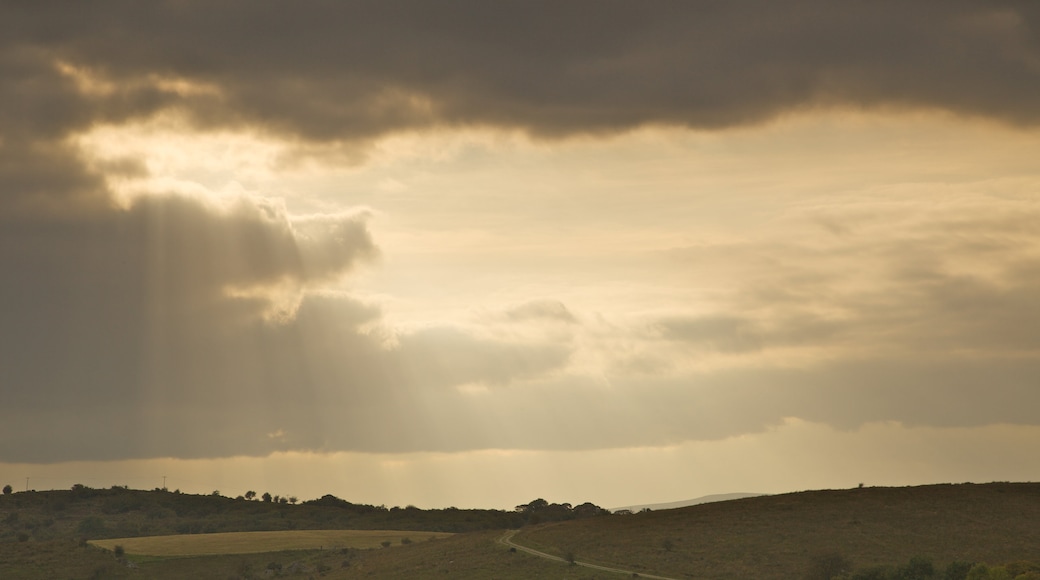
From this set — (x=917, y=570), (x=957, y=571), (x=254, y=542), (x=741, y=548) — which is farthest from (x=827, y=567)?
(x=254, y=542)

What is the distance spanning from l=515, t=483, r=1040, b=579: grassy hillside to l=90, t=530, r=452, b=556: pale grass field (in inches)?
1444

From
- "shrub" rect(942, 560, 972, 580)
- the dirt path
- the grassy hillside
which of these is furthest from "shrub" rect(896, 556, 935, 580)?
the dirt path

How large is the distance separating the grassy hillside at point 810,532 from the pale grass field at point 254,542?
36.7 metres

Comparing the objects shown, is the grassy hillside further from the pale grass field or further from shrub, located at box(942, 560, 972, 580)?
the pale grass field

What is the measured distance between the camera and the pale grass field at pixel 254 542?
15188 centimetres

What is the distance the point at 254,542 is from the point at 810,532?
287 feet

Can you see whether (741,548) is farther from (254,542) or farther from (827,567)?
(254,542)

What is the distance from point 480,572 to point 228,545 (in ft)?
211

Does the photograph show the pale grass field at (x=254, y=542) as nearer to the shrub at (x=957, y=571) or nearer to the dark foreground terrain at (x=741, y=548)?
the dark foreground terrain at (x=741, y=548)

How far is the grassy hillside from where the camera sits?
99.3 meters

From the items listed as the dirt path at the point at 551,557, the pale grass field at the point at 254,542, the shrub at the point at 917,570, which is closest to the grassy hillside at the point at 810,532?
the dirt path at the point at 551,557

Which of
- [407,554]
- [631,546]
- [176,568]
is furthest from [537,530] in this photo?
[176,568]

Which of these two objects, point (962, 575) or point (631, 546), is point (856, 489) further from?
point (962, 575)

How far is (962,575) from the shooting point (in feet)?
284
